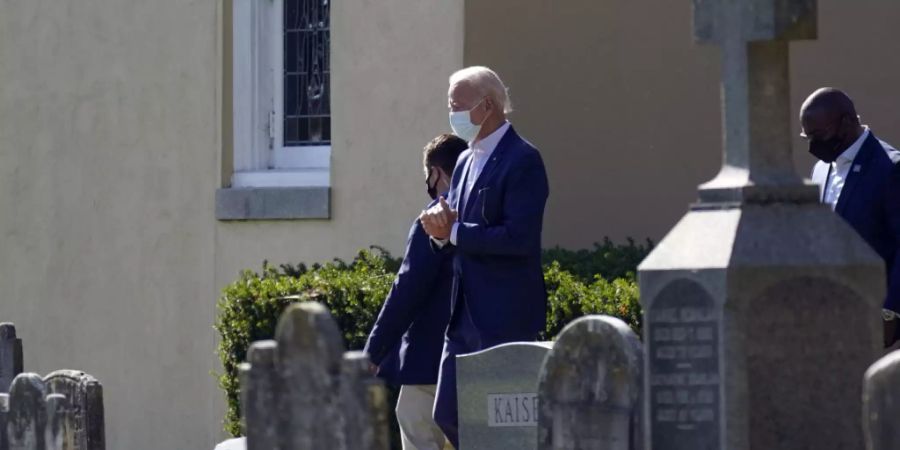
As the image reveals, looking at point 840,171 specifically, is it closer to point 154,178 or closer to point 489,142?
point 489,142

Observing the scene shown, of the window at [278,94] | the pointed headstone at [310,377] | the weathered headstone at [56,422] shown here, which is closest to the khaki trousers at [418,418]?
the weathered headstone at [56,422]

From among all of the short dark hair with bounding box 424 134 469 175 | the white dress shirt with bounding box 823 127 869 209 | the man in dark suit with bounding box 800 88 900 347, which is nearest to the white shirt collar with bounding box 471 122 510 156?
the short dark hair with bounding box 424 134 469 175

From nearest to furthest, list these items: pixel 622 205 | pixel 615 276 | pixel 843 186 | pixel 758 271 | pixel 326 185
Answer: pixel 758 271
pixel 843 186
pixel 615 276
pixel 622 205
pixel 326 185

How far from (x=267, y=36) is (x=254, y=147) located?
725mm

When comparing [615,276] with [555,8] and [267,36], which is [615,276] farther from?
[267,36]

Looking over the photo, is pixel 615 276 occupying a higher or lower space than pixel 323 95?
→ lower

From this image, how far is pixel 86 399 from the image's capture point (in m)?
8.12

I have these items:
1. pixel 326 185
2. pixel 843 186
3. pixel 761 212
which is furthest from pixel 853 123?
pixel 326 185

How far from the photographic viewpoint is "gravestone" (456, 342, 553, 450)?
7559 mm

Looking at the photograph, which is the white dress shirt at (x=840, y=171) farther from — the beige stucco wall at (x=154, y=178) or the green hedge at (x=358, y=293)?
the beige stucco wall at (x=154, y=178)

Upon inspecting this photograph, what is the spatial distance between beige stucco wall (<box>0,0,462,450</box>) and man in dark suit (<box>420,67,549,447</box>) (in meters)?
4.13

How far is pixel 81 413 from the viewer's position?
8125mm

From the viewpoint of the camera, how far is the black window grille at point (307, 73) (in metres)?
13.1

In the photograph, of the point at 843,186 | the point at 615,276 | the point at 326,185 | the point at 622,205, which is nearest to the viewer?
the point at 843,186
